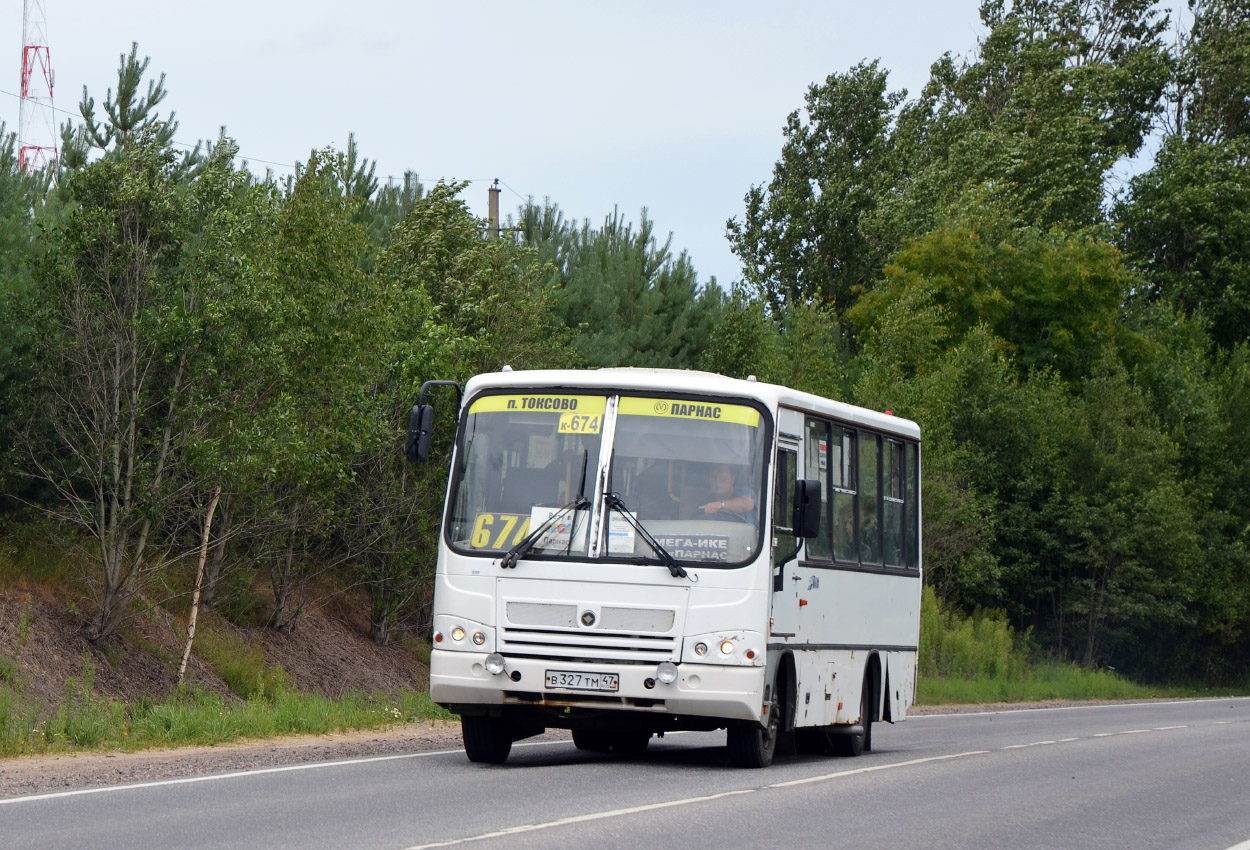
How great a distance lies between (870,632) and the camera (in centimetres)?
1767

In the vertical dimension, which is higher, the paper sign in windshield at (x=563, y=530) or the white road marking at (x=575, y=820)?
the paper sign in windshield at (x=563, y=530)

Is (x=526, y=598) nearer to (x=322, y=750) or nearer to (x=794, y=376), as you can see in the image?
(x=322, y=750)

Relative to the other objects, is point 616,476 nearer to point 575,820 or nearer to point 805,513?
point 805,513

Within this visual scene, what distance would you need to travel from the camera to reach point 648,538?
14000 millimetres

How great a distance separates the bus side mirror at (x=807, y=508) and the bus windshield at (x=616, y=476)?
0.34m

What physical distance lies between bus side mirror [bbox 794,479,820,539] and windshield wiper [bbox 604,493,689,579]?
1.13m

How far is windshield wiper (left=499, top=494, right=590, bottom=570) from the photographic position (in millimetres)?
14047

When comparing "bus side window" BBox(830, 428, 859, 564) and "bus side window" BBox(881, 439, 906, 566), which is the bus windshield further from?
"bus side window" BBox(881, 439, 906, 566)

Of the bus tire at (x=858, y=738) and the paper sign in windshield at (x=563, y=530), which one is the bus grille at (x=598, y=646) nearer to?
the paper sign in windshield at (x=563, y=530)

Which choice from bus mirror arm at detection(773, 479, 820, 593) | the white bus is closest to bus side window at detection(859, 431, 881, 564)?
the white bus

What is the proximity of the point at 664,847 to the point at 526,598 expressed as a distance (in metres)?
A: 4.67

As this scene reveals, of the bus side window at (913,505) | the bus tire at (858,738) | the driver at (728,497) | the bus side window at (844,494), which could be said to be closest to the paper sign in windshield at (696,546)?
the driver at (728,497)

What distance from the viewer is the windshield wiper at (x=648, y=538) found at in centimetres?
1385

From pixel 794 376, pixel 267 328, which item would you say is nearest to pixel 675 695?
pixel 267 328
